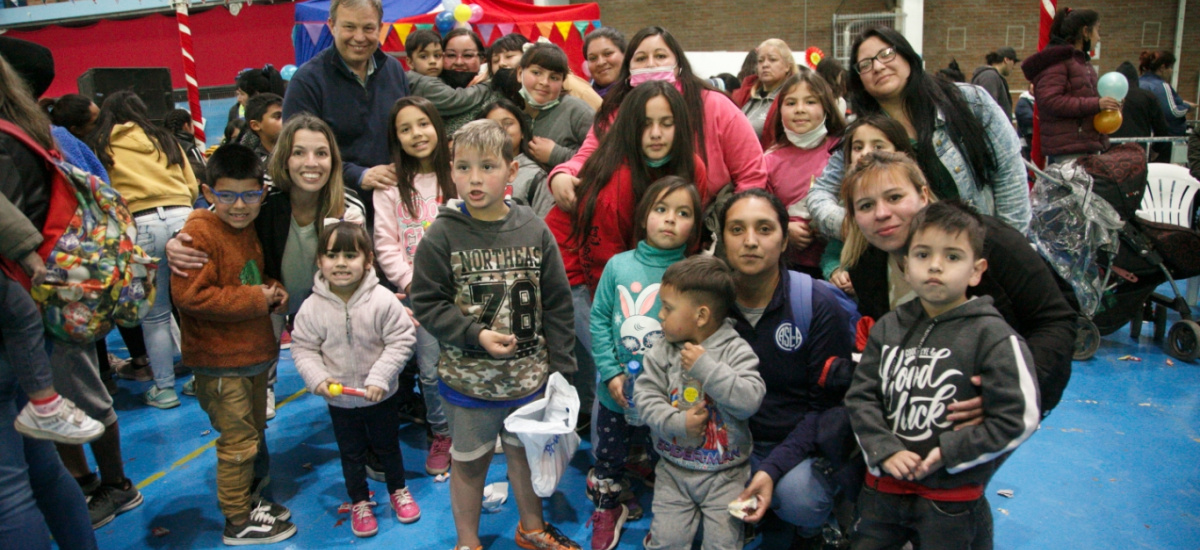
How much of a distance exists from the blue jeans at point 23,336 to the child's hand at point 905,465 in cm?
218

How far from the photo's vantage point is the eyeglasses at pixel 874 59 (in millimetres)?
2385

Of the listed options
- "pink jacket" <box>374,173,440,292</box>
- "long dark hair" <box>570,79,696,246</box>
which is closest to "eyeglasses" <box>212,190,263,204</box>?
"pink jacket" <box>374,173,440,292</box>

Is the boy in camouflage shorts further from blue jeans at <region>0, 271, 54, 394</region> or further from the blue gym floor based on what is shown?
blue jeans at <region>0, 271, 54, 394</region>

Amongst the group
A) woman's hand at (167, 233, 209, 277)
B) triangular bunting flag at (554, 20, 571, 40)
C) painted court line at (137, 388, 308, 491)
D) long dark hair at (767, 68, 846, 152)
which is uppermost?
triangular bunting flag at (554, 20, 571, 40)

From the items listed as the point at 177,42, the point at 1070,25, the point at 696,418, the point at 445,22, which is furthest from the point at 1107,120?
the point at 177,42

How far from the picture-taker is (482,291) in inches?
91.4

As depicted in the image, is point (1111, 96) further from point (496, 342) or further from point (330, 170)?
point (330, 170)

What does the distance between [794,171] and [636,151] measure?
713mm

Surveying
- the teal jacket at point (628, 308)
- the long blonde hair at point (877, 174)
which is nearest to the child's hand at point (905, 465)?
the long blonde hair at point (877, 174)

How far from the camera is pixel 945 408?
1729mm

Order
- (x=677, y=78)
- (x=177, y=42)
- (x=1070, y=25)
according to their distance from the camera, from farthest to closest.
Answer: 1. (x=177, y=42)
2. (x=1070, y=25)
3. (x=677, y=78)

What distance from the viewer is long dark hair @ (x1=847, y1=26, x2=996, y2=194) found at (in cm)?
239

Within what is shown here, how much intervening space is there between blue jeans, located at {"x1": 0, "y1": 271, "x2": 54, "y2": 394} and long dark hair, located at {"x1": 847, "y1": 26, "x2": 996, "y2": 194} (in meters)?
2.49

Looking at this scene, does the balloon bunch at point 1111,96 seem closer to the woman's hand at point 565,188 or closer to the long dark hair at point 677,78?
the long dark hair at point 677,78
